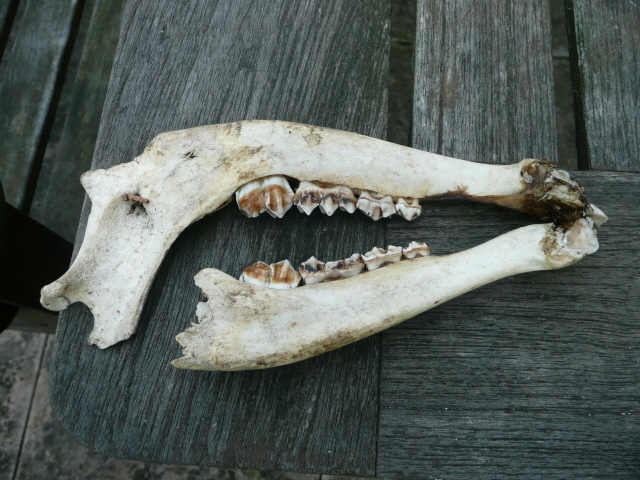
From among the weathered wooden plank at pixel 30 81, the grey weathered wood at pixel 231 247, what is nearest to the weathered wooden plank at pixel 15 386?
the weathered wooden plank at pixel 30 81

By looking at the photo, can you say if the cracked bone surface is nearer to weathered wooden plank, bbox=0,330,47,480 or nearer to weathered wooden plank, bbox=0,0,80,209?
weathered wooden plank, bbox=0,0,80,209

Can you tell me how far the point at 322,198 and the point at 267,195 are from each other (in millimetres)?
126

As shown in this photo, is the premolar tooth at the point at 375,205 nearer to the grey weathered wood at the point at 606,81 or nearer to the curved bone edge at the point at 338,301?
the curved bone edge at the point at 338,301

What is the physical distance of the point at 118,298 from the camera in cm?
107

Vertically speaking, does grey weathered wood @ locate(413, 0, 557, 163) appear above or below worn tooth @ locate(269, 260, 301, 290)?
above

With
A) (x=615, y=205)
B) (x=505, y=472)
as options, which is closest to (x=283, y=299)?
(x=505, y=472)

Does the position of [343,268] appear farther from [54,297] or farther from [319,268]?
[54,297]

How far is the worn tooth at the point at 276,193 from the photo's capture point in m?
1.10

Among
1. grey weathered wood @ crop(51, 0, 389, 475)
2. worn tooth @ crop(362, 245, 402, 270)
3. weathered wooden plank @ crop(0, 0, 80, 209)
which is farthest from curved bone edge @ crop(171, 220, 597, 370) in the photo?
weathered wooden plank @ crop(0, 0, 80, 209)

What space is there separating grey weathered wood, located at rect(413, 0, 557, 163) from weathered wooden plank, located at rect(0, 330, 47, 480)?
1761 millimetres

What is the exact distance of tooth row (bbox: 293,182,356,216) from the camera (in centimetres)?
110

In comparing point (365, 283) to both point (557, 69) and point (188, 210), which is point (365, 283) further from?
point (557, 69)

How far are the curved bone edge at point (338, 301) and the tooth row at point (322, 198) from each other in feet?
0.60

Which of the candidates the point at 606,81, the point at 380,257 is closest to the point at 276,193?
the point at 380,257
